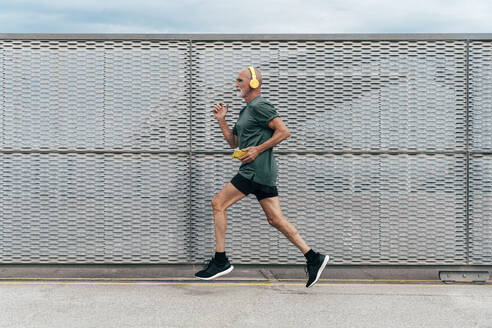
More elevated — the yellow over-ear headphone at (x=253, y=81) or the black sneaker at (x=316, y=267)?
the yellow over-ear headphone at (x=253, y=81)

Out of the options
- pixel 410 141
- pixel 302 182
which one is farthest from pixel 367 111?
pixel 302 182

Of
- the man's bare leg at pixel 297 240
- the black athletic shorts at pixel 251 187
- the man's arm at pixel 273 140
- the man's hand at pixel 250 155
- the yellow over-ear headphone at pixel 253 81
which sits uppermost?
the yellow over-ear headphone at pixel 253 81

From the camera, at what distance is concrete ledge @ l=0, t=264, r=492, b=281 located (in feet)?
18.2

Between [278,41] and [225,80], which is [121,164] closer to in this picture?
[225,80]

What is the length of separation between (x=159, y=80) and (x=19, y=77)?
150cm

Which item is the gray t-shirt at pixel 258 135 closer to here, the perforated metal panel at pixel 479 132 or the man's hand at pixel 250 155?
the man's hand at pixel 250 155

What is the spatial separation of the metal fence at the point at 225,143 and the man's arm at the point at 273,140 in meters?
0.57

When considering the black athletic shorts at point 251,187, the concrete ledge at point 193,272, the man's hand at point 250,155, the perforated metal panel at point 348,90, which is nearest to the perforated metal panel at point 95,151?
the concrete ledge at point 193,272

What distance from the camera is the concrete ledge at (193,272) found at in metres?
5.55

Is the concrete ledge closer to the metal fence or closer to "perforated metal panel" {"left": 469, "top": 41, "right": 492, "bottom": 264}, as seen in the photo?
the metal fence

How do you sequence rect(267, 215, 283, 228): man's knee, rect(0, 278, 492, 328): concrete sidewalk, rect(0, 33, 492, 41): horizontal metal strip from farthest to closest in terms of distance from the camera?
rect(0, 33, 492, 41): horizontal metal strip → rect(267, 215, 283, 228): man's knee → rect(0, 278, 492, 328): concrete sidewalk

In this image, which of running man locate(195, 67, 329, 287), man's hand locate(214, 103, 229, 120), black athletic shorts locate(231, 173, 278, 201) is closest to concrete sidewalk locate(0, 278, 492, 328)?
running man locate(195, 67, 329, 287)

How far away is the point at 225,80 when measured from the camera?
5.50m

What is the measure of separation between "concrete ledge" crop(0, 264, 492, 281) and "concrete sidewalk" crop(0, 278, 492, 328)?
20 cm
